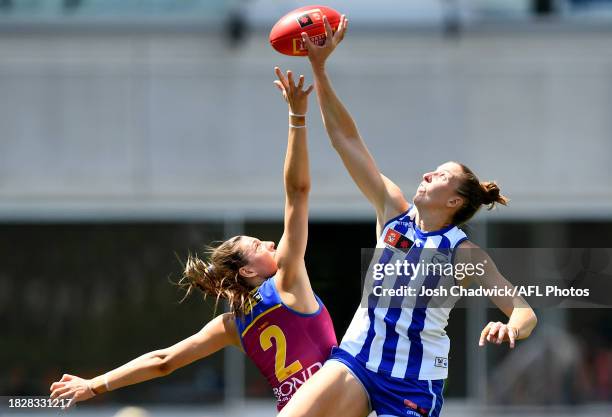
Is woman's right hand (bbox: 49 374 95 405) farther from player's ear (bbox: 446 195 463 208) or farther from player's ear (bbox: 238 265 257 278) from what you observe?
player's ear (bbox: 446 195 463 208)

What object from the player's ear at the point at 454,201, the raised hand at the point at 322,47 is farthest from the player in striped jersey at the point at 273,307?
the player's ear at the point at 454,201

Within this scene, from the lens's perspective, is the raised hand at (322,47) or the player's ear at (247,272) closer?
the raised hand at (322,47)

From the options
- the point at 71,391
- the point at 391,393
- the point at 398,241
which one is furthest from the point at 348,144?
the point at 71,391

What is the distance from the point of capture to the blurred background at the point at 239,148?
40.8ft

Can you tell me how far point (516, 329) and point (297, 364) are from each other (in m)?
1.17

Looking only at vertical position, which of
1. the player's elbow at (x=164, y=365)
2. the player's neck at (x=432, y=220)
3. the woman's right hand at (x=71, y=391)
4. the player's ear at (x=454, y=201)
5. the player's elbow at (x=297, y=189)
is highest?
the player's elbow at (x=297, y=189)

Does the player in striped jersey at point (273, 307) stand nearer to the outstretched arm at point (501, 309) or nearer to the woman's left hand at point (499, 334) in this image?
the outstretched arm at point (501, 309)

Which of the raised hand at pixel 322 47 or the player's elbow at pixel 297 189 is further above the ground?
the raised hand at pixel 322 47

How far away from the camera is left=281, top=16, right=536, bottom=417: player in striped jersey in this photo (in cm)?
530

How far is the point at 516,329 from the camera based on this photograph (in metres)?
A: 4.89

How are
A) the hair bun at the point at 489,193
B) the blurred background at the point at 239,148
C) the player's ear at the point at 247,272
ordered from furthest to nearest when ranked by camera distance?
the blurred background at the point at 239,148, the player's ear at the point at 247,272, the hair bun at the point at 489,193

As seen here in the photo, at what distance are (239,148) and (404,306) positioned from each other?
24.1 ft

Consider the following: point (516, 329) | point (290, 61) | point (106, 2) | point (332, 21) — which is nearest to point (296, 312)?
point (516, 329)

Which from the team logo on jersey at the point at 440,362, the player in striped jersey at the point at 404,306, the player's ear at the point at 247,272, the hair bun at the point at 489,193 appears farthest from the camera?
the player's ear at the point at 247,272
